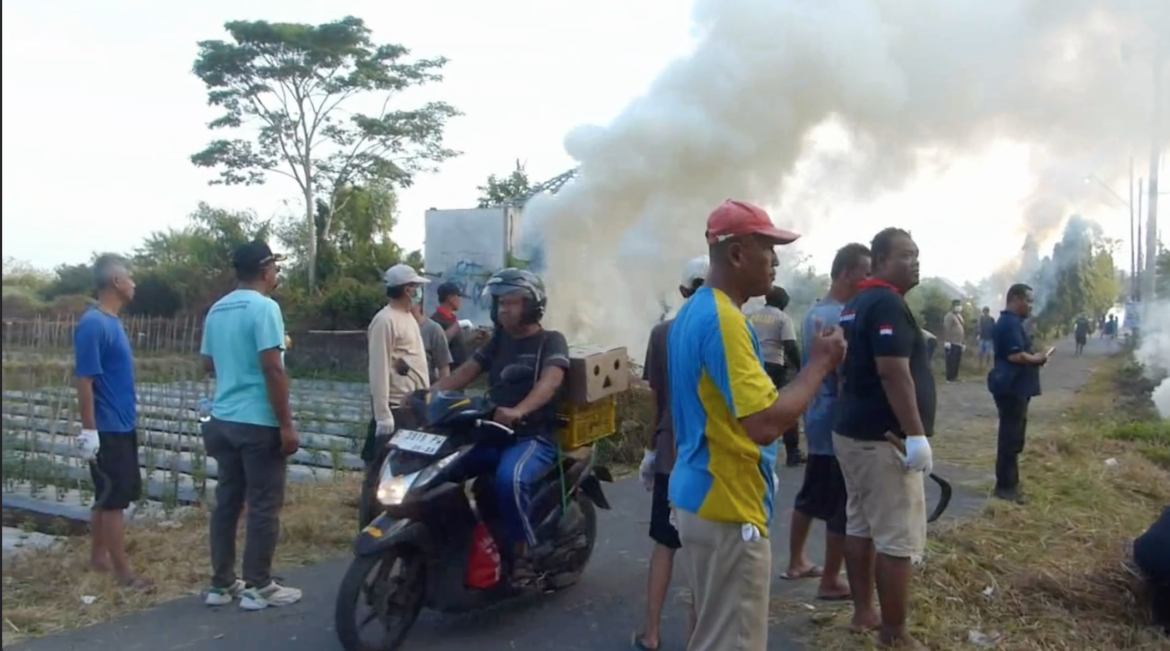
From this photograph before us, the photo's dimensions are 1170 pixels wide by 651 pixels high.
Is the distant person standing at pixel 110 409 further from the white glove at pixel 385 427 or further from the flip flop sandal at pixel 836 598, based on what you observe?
the flip flop sandal at pixel 836 598

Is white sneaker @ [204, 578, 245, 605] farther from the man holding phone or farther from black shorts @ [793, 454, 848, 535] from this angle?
the man holding phone

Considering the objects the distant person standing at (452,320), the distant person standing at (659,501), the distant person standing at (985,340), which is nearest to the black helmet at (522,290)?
the distant person standing at (659,501)

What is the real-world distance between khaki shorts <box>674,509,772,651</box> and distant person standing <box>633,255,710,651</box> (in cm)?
142

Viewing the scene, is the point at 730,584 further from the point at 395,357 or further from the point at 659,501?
the point at 395,357

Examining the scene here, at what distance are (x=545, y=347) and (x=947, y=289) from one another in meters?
30.1

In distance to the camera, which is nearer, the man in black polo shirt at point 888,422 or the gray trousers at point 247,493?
the man in black polo shirt at point 888,422

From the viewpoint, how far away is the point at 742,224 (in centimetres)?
304

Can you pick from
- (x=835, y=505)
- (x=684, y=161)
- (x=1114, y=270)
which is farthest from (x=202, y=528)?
(x=1114, y=270)

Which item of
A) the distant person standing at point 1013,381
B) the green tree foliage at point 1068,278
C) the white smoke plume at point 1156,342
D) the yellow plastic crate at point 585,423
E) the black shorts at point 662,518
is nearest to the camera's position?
the black shorts at point 662,518

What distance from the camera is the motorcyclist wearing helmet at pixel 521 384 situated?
4.58m

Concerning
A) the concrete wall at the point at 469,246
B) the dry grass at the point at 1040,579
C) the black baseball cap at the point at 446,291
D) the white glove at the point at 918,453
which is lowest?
the dry grass at the point at 1040,579

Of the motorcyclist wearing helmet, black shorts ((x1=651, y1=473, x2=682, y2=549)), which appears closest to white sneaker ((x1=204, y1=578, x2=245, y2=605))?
the motorcyclist wearing helmet

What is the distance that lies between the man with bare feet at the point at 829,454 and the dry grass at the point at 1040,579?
0.96 feet

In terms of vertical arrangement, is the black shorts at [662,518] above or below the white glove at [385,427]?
below
